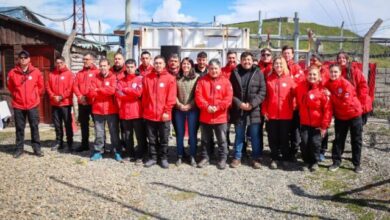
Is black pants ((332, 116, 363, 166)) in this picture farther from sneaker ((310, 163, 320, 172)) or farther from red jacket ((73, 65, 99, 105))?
red jacket ((73, 65, 99, 105))

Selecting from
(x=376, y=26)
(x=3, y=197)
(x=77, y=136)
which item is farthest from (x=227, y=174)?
(x=376, y=26)

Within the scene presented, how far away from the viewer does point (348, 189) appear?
5.38m

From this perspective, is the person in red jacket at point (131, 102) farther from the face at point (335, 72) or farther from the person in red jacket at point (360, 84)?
the person in red jacket at point (360, 84)

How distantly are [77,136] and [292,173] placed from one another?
5517 mm

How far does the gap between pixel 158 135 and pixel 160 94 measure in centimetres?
81

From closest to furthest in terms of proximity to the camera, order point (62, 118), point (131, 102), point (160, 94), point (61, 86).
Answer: point (160, 94)
point (131, 102)
point (61, 86)
point (62, 118)

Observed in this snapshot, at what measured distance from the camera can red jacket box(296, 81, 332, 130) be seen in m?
6.01

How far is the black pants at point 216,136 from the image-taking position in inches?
251

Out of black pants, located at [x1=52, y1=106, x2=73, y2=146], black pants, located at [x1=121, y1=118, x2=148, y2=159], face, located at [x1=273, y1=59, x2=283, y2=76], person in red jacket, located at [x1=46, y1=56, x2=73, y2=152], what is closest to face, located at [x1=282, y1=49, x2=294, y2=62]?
face, located at [x1=273, y1=59, x2=283, y2=76]

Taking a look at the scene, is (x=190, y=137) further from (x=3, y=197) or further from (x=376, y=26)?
(x=376, y=26)

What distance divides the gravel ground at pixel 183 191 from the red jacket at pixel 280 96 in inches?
38.0

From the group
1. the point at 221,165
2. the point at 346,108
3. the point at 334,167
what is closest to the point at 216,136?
the point at 221,165

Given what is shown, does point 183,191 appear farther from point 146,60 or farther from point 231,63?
point 231,63

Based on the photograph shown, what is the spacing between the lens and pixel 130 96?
21.2 ft
